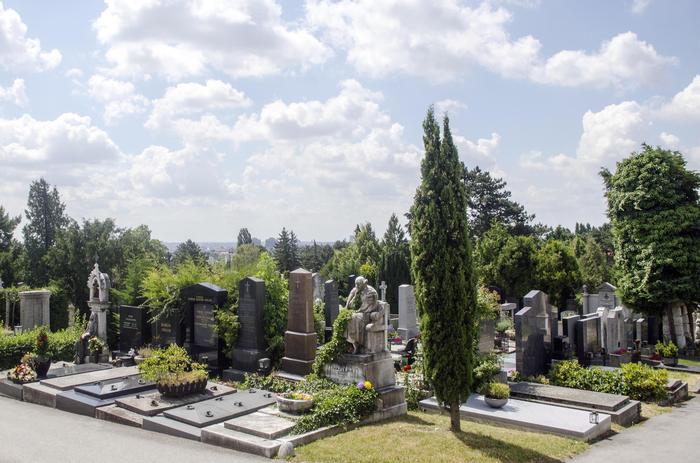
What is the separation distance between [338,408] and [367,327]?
79.3 inches

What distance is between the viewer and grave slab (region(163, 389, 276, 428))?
1088cm

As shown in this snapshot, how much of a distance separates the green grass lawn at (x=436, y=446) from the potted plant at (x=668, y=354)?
36.2 ft

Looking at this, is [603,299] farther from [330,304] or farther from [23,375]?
[23,375]

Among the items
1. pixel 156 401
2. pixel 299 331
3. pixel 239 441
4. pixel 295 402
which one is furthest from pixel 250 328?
pixel 239 441

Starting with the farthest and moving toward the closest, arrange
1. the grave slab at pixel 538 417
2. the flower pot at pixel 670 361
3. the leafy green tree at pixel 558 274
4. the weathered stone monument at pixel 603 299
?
1. the leafy green tree at pixel 558 274
2. the weathered stone monument at pixel 603 299
3. the flower pot at pixel 670 361
4. the grave slab at pixel 538 417

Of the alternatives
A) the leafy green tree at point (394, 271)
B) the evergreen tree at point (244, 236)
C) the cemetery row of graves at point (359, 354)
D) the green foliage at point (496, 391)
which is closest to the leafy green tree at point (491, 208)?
the leafy green tree at point (394, 271)

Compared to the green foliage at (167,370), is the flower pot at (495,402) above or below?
below

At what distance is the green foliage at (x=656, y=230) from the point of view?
2080cm

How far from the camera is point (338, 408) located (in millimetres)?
10758

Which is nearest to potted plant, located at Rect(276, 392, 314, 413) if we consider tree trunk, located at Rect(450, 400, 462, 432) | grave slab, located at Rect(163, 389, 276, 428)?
grave slab, located at Rect(163, 389, 276, 428)

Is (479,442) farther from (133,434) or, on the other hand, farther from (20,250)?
(20,250)

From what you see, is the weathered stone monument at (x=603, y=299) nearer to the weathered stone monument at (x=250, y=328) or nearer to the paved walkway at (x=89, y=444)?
the weathered stone monument at (x=250, y=328)

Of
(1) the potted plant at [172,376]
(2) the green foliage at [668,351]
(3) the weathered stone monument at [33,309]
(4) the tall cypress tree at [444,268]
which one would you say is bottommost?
(2) the green foliage at [668,351]

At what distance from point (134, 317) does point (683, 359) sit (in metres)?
19.8
